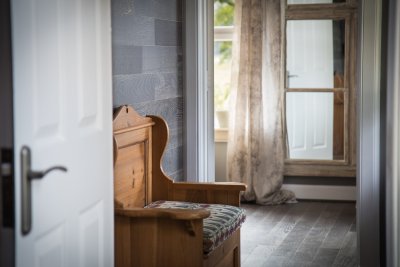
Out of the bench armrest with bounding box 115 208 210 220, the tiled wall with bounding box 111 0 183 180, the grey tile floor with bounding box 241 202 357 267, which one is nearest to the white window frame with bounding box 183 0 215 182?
the tiled wall with bounding box 111 0 183 180

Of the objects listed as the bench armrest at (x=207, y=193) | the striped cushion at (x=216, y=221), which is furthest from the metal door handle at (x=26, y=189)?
the bench armrest at (x=207, y=193)

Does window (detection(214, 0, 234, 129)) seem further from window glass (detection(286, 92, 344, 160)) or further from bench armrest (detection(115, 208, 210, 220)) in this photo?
bench armrest (detection(115, 208, 210, 220))

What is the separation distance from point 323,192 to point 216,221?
3.38m

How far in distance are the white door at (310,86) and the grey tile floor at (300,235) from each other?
56cm

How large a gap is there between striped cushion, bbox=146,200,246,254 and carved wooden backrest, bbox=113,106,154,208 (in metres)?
0.13

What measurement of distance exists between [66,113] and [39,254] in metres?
0.47

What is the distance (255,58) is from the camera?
A: 6668 mm

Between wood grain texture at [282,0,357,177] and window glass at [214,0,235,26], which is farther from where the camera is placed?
window glass at [214,0,235,26]

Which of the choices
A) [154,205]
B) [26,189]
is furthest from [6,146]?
[154,205]

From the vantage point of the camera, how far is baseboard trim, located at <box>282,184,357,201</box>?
6758mm

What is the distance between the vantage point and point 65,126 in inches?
91.7

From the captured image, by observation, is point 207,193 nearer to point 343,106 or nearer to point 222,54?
point 343,106

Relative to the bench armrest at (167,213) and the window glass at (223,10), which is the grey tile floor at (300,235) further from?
the window glass at (223,10)

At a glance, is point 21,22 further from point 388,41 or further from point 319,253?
point 319,253
